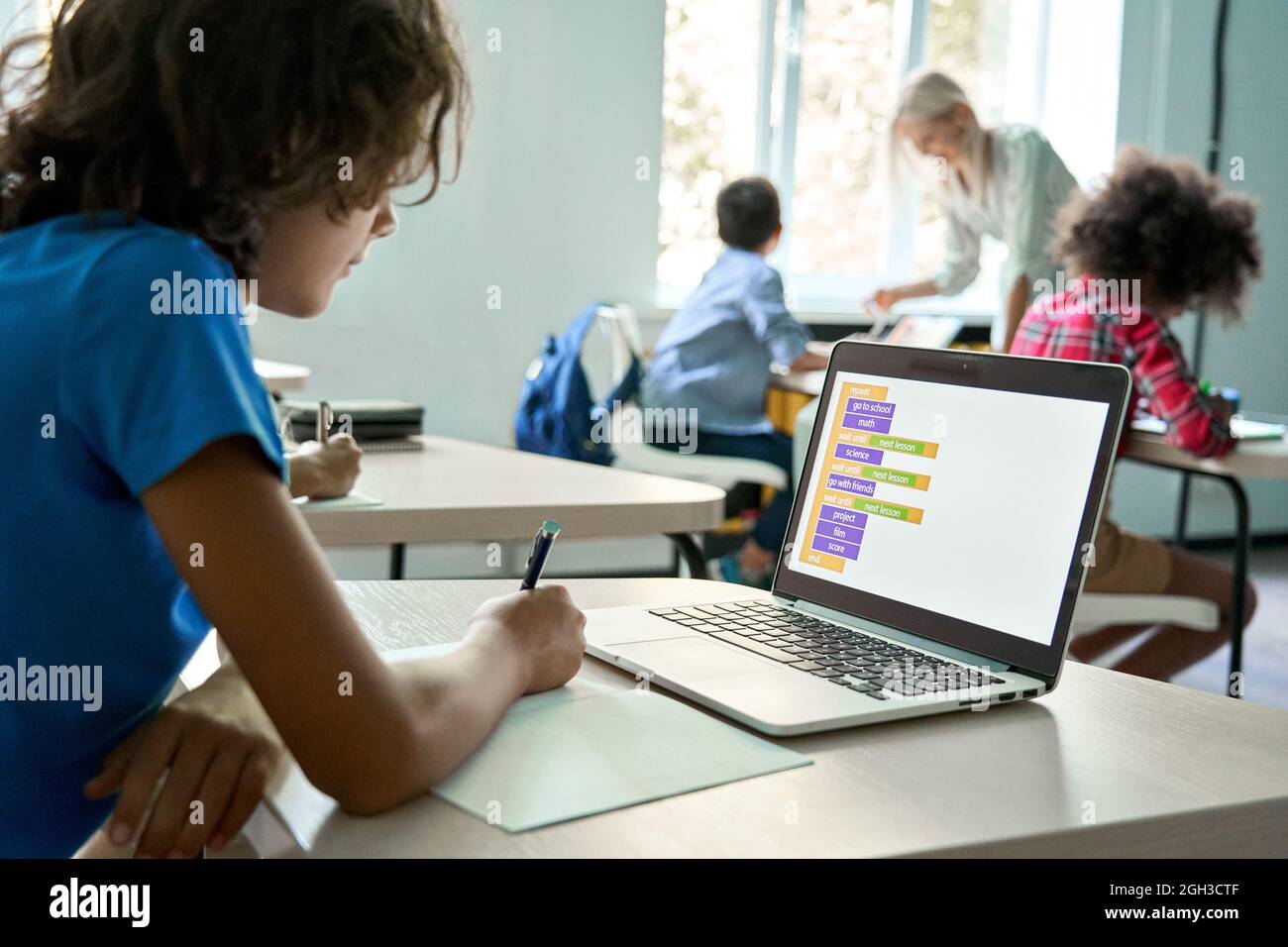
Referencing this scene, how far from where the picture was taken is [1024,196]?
3.93 meters

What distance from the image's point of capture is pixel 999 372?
0.99m

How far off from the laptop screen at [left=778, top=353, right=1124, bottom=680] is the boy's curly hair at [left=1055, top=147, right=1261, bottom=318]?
6.01 feet

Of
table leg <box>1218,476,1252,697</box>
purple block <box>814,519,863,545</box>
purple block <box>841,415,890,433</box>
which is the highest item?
purple block <box>841,415,890,433</box>

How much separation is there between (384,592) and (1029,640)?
0.55 m

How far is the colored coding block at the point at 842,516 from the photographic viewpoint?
105cm

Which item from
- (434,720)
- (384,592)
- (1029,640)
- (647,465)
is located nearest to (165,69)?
(434,720)

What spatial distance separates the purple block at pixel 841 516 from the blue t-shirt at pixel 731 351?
2.61 meters

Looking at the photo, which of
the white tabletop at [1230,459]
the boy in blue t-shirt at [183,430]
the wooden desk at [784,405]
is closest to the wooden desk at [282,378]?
the wooden desk at [784,405]

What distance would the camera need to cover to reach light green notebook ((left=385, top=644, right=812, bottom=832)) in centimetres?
67

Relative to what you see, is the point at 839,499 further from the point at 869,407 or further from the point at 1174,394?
the point at 1174,394

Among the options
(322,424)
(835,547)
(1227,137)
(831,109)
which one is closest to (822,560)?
(835,547)

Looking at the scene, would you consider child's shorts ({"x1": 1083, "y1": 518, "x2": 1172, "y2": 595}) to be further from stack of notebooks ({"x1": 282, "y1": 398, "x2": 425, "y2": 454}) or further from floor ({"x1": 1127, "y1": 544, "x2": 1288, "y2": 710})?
stack of notebooks ({"x1": 282, "y1": 398, "x2": 425, "y2": 454})

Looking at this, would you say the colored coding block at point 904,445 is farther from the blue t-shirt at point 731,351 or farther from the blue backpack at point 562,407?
the blue t-shirt at point 731,351

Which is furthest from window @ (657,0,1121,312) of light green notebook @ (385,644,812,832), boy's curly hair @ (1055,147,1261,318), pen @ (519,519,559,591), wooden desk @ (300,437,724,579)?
light green notebook @ (385,644,812,832)
